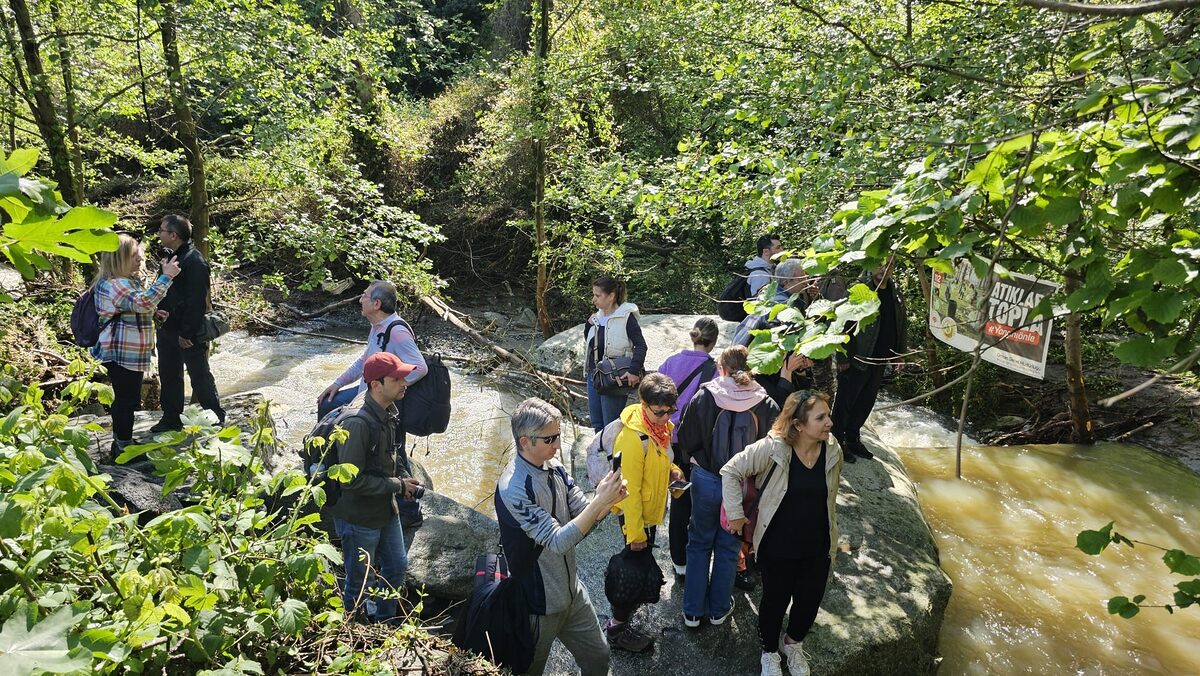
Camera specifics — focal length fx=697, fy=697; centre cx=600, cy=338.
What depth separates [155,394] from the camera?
309 inches

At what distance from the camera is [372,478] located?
387 cm

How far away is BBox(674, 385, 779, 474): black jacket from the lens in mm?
4211

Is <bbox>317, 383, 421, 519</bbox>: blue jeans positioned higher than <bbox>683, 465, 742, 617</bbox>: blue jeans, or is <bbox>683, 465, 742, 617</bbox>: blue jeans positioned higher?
<bbox>317, 383, 421, 519</bbox>: blue jeans

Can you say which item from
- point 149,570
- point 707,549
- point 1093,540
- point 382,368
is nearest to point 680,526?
point 707,549

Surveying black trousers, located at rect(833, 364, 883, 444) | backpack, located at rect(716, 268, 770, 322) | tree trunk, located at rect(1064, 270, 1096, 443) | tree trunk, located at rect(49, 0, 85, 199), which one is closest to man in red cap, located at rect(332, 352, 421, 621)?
backpack, located at rect(716, 268, 770, 322)

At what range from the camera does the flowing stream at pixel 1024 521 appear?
200 inches

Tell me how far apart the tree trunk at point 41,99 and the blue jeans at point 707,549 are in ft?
23.4

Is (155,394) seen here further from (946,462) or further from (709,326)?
(946,462)

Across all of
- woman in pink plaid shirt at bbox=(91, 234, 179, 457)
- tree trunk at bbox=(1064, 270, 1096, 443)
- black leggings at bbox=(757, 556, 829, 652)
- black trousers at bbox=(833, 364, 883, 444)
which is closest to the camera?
black leggings at bbox=(757, 556, 829, 652)

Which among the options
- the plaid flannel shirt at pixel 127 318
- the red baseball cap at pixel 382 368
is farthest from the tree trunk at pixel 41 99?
the red baseball cap at pixel 382 368

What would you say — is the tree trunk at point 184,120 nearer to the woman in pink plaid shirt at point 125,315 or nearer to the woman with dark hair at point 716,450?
the woman in pink plaid shirt at point 125,315

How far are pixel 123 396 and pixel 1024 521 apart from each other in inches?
309

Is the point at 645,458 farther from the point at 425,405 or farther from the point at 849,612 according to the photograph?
the point at 425,405

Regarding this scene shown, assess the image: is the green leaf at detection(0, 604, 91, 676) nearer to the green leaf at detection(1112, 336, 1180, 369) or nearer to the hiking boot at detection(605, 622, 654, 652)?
the green leaf at detection(1112, 336, 1180, 369)
